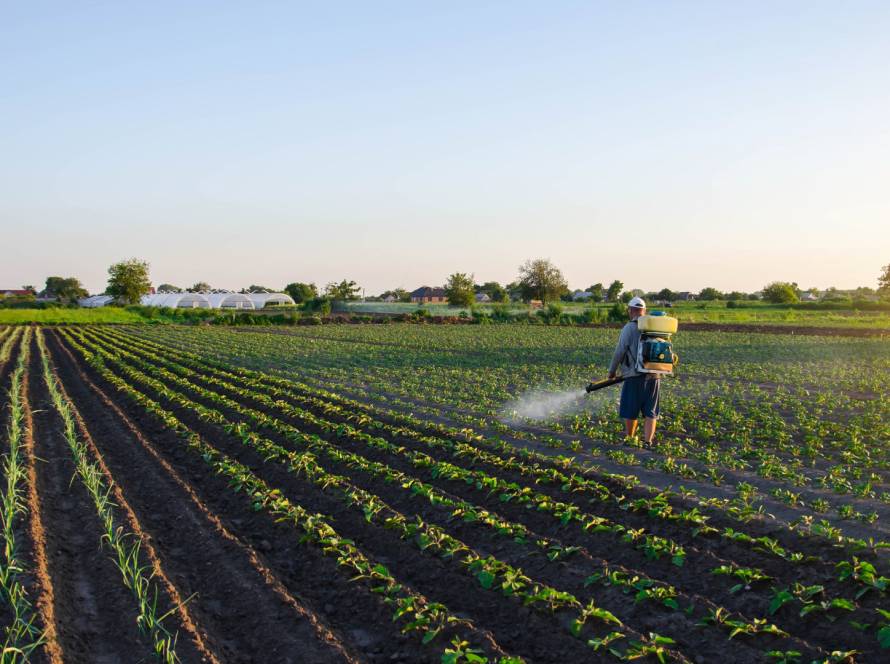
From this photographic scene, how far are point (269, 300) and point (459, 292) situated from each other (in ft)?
67.6

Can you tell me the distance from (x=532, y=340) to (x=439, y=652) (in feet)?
→ 92.8

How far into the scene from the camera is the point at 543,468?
25.3ft

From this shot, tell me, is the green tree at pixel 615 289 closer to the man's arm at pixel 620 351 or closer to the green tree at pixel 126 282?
the green tree at pixel 126 282

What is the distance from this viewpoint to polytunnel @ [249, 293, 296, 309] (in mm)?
71438

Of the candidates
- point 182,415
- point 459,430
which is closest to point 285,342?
point 182,415

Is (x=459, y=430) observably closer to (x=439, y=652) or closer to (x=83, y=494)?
(x=83, y=494)

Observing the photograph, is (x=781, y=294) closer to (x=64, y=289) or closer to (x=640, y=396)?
(x=640, y=396)

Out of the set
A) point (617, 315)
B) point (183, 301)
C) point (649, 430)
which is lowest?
point (649, 430)

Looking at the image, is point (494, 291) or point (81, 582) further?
point (494, 291)

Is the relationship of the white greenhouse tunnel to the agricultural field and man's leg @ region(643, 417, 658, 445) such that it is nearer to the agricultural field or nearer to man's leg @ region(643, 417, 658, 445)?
the agricultural field

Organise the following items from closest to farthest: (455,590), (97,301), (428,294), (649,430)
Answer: (455,590) → (649,430) → (97,301) → (428,294)

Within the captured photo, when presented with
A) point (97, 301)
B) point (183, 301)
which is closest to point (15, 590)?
point (183, 301)

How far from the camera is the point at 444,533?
5668 mm

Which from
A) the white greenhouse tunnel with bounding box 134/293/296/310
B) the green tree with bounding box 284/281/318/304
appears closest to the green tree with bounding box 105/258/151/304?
the white greenhouse tunnel with bounding box 134/293/296/310
